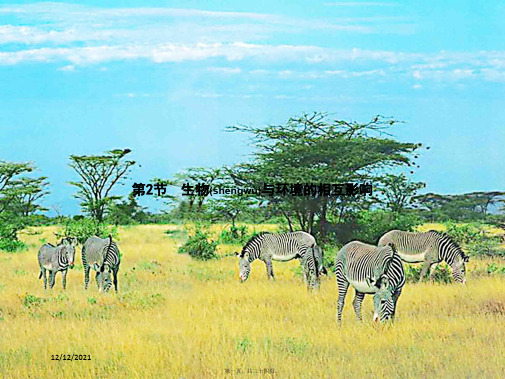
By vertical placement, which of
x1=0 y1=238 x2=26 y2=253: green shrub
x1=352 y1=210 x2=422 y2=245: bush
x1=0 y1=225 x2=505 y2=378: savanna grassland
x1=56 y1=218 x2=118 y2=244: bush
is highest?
x1=352 y1=210 x2=422 y2=245: bush

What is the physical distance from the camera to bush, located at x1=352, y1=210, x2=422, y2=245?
1764cm

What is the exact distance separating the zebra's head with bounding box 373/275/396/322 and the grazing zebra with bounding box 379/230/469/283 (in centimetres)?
498

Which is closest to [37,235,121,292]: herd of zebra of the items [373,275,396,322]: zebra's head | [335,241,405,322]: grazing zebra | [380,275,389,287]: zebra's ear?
[335,241,405,322]: grazing zebra

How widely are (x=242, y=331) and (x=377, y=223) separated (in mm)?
9482

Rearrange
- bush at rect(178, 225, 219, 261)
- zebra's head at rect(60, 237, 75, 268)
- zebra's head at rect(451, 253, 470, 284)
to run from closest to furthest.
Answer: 1. zebra's head at rect(60, 237, 75, 268)
2. zebra's head at rect(451, 253, 470, 284)
3. bush at rect(178, 225, 219, 261)

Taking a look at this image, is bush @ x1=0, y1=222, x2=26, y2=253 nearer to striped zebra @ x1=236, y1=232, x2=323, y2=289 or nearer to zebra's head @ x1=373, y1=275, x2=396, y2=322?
striped zebra @ x1=236, y1=232, x2=323, y2=289

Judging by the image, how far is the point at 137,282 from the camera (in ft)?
46.7

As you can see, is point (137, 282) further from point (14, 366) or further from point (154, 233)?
point (154, 233)

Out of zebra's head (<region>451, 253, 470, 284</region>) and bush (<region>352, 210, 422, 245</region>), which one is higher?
bush (<region>352, 210, 422, 245</region>)

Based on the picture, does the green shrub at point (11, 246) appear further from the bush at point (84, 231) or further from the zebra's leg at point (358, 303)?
the zebra's leg at point (358, 303)

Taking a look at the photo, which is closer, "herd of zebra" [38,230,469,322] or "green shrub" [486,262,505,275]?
"herd of zebra" [38,230,469,322]

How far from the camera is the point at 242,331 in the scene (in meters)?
Result: 9.15

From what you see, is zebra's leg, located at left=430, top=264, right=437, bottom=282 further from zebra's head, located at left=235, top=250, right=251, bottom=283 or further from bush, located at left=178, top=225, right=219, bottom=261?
bush, located at left=178, top=225, right=219, bottom=261

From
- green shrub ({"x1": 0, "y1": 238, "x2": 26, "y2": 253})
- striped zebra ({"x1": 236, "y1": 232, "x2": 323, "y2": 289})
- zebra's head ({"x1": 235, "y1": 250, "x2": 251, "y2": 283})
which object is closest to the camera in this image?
striped zebra ({"x1": 236, "y1": 232, "x2": 323, "y2": 289})
